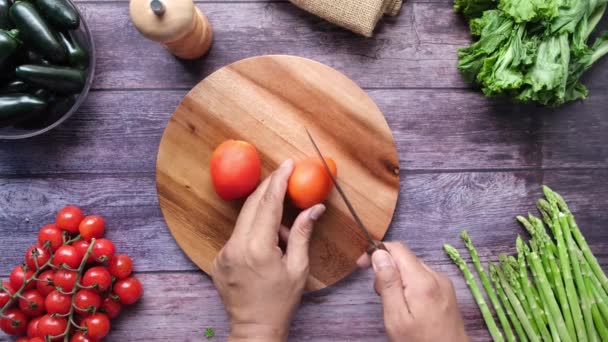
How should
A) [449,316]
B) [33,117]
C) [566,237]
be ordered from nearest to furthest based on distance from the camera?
[449,316] < [33,117] < [566,237]

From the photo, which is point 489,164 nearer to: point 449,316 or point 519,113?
point 519,113

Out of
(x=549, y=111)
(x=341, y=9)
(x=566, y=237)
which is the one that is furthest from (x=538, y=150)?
(x=341, y=9)

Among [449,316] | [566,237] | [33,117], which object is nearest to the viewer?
[449,316]

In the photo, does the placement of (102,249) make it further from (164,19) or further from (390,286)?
(390,286)

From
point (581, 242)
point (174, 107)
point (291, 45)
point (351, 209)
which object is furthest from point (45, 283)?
point (581, 242)

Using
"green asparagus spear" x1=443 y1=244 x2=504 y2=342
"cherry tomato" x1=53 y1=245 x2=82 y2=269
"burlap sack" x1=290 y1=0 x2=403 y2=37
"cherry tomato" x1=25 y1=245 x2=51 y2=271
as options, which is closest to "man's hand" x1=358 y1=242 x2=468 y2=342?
"green asparagus spear" x1=443 y1=244 x2=504 y2=342

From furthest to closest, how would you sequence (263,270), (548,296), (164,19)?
(548,296), (263,270), (164,19)

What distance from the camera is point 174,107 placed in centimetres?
193

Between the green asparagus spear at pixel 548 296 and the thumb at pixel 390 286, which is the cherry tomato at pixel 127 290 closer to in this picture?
the thumb at pixel 390 286

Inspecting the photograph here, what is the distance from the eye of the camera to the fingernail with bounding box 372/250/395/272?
1.55m

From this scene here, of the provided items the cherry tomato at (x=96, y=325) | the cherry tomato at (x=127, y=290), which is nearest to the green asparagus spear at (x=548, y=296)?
the cherry tomato at (x=127, y=290)

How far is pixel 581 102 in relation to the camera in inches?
78.0

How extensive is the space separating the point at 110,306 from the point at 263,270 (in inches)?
25.0

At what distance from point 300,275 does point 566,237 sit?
3.47 feet
